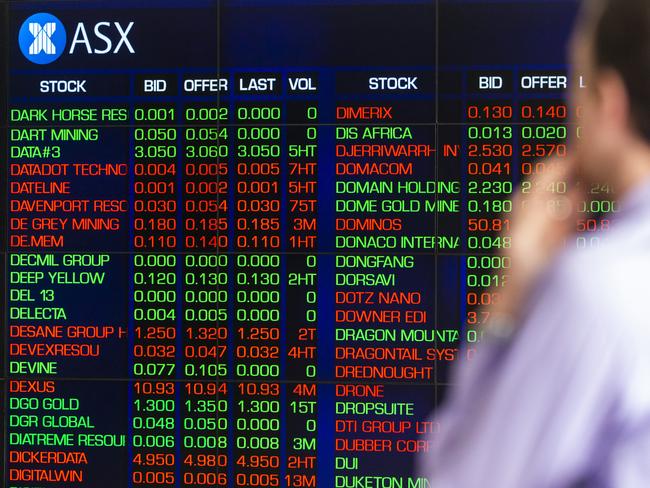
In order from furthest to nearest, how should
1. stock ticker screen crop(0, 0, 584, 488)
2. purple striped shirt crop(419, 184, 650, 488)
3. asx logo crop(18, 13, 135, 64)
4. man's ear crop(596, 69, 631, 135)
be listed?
asx logo crop(18, 13, 135, 64) < stock ticker screen crop(0, 0, 584, 488) < man's ear crop(596, 69, 631, 135) < purple striped shirt crop(419, 184, 650, 488)

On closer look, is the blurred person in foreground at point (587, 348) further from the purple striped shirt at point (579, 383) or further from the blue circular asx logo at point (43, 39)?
the blue circular asx logo at point (43, 39)

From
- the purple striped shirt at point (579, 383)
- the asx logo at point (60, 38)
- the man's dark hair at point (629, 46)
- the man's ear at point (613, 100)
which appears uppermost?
the asx logo at point (60, 38)

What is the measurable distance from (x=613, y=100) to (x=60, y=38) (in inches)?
112

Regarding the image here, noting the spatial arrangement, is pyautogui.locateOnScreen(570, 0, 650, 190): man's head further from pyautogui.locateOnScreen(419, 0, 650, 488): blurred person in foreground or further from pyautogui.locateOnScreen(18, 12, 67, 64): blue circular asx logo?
pyautogui.locateOnScreen(18, 12, 67, 64): blue circular asx logo

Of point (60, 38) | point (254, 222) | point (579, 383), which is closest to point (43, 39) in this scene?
point (60, 38)

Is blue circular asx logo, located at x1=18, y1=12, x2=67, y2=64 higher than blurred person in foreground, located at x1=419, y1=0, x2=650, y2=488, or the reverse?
blue circular asx logo, located at x1=18, y1=12, x2=67, y2=64

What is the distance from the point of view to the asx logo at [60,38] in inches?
129

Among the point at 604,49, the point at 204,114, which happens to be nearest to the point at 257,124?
the point at 204,114

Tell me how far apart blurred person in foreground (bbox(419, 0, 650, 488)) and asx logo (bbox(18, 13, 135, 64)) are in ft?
8.90

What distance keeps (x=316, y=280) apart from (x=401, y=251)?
30 cm

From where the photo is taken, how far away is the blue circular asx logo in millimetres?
3295

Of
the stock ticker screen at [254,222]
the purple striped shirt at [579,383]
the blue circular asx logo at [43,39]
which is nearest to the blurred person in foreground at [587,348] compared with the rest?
the purple striped shirt at [579,383]

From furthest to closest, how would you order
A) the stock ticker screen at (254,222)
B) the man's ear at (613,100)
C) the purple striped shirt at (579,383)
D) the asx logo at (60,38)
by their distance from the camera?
the asx logo at (60,38), the stock ticker screen at (254,222), the man's ear at (613,100), the purple striped shirt at (579,383)

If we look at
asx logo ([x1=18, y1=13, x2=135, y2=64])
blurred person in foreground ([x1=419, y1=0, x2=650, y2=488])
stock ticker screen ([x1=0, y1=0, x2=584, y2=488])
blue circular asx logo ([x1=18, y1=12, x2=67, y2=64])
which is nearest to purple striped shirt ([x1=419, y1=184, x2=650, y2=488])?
blurred person in foreground ([x1=419, y1=0, x2=650, y2=488])
